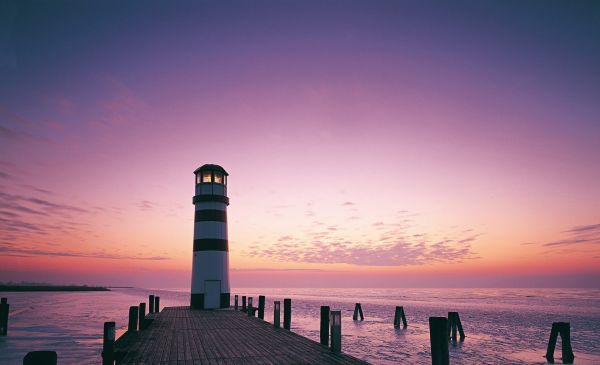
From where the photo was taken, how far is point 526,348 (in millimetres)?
22344

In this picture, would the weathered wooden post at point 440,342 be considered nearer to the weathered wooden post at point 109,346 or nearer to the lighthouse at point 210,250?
the weathered wooden post at point 109,346

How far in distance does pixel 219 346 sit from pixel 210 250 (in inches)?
514

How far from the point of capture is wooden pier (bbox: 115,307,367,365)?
32.1 ft

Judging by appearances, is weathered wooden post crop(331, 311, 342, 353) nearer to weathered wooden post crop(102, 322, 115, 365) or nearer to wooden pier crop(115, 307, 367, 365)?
wooden pier crop(115, 307, 367, 365)

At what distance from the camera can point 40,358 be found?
4.24m

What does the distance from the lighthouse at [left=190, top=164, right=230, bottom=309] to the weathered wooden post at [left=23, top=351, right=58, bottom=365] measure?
795 inches

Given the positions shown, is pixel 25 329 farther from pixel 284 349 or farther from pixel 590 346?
pixel 590 346

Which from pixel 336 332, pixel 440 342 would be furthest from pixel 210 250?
pixel 440 342

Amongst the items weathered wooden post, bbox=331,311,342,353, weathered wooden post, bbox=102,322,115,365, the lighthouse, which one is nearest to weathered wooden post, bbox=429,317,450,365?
weathered wooden post, bbox=331,311,342,353

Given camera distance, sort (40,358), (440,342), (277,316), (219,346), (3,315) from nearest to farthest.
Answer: (40,358)
(440,342)
(219,346)
(277,316)
(3,315)

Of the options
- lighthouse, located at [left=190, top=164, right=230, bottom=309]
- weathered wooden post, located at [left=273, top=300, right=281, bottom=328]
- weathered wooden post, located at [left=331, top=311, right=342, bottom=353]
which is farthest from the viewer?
lighthouse, located at [left=190, top=164, right=230, bottom=309]

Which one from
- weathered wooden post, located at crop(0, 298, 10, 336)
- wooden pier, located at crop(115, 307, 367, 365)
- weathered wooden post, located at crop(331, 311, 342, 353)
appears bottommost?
weathered wooden post, located at crop(0, 298, 10, 336)

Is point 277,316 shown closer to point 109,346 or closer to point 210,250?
point 109,346

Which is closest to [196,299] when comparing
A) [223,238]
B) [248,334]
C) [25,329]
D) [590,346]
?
[223,238]
